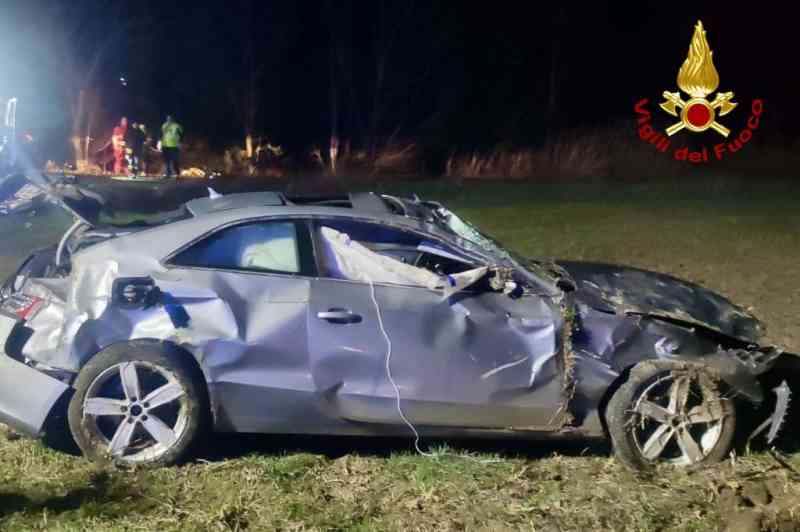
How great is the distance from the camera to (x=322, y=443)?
5520 millimetres

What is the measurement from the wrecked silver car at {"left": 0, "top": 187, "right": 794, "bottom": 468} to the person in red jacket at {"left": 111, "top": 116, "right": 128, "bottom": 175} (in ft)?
68.5

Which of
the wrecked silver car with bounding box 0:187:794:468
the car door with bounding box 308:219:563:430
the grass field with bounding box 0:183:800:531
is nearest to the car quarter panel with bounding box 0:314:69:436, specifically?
the wrecked silver car with bounding box 0:187:794:468

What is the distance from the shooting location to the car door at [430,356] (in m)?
4.96

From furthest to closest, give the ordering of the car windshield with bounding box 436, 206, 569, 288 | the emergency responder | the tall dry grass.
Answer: the tall dry grass, the emergency responder, the car windshield with bounding box 436, 206, 569, 288

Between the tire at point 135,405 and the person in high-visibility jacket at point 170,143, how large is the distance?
18777 millimetres

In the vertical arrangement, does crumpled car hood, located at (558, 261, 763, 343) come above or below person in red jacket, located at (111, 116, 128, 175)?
above

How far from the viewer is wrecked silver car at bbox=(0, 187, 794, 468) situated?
497 centimetres

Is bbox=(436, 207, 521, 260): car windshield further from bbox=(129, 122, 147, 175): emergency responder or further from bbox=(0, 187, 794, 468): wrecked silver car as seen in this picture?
bbox=(129, 122, 147, 175): emergency responder

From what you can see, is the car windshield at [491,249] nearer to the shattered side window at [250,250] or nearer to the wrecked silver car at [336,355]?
the wrecked silver car at [336,355]


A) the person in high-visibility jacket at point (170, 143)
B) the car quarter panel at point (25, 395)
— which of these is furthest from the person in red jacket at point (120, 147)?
the car quarter panel at point (25, 395)

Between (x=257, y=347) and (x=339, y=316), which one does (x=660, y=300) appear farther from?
(x=257, y=347)

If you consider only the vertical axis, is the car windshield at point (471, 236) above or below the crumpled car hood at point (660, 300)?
above

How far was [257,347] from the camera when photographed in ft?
16.3

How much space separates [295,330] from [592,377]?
5.24 ft
